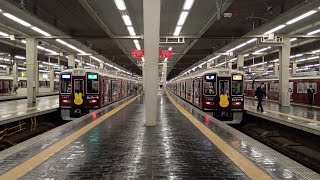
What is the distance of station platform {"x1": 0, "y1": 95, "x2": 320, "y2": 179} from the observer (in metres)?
5.36

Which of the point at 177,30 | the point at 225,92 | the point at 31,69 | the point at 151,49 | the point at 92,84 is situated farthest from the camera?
the point at 31,69

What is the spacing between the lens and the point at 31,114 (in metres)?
15.0

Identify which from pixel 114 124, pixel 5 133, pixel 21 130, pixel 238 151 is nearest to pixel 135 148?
pixel 238 151

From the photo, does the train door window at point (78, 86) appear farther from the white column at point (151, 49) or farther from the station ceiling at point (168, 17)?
the white column at point (151, 49)

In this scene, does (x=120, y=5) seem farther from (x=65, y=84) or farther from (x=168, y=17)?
(x=65, y=84)

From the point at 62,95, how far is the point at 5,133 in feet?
15.7

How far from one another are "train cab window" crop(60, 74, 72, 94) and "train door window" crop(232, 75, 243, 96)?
341 inches

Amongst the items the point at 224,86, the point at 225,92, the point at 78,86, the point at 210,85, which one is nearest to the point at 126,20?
the point at 78,86

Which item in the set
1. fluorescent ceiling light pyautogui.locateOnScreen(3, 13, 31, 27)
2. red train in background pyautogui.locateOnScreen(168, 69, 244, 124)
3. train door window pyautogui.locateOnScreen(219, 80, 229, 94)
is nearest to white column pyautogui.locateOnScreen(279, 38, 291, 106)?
red train in background pyautogui.locateOnScreen(168, 69, 244, 124)

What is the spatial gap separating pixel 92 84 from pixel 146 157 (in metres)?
11.6

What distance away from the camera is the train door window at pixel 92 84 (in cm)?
1736

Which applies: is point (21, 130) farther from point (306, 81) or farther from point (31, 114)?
point (306, 81)

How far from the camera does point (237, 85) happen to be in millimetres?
16500

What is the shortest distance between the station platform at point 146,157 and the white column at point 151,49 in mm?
1400
